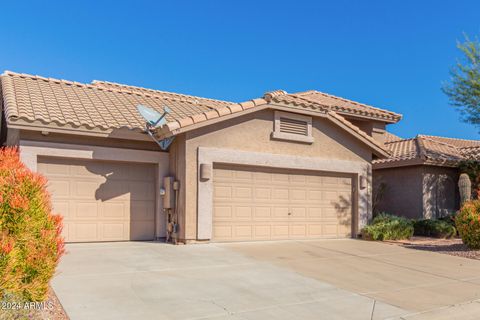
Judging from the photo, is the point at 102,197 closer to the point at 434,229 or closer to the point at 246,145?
the point at 246,145

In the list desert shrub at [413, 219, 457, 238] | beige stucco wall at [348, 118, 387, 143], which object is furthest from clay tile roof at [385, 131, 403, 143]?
desert shrub at [413, 219, 457, 238]

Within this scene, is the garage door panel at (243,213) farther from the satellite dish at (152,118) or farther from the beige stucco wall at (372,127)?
the beige stucco wall at (372,127)

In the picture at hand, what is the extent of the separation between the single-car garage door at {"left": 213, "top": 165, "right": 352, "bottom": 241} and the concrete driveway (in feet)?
4.65

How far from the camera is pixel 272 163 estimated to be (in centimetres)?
1347

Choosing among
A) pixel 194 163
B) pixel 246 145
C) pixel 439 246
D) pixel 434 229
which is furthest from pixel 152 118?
pixel 434 229

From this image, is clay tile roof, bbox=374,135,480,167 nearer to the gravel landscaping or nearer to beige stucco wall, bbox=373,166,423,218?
beige stucco wall, bbox=373,166,423,218

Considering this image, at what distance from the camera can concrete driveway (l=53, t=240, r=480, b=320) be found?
20.3ft

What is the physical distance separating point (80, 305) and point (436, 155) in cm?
1652

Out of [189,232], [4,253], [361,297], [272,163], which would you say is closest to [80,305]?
[4,253]

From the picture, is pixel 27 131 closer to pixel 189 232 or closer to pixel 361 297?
pixel 189 232

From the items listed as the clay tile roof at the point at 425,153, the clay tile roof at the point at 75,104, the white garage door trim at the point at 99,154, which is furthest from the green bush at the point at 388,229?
the clay tile roof at the point at 75,104

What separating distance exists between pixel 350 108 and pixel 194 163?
9179mm

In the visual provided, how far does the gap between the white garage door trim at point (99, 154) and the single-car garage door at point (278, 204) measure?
153 centimetres

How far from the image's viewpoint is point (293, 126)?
14.1m
